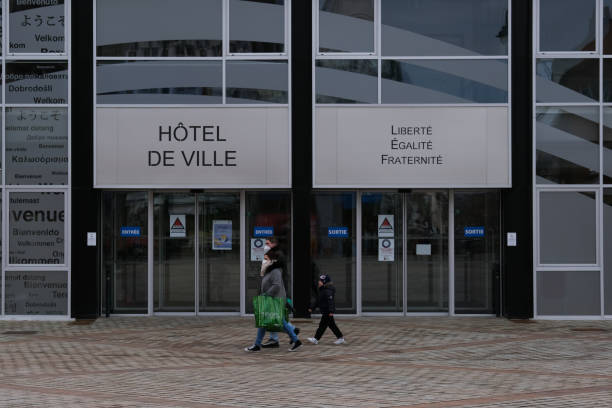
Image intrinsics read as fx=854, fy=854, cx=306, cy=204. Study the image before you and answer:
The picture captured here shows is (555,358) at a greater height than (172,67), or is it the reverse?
(172,67)

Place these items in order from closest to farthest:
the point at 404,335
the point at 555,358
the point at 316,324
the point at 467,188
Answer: the point at 555,358, the point at 404,335, the point at 316,324, the point at 467,188

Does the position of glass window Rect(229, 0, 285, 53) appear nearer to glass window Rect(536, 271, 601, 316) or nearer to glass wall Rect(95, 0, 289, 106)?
glass wall Rect(95, 0, 289, 106)

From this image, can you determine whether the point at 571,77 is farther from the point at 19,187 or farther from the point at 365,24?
the point at 19,187

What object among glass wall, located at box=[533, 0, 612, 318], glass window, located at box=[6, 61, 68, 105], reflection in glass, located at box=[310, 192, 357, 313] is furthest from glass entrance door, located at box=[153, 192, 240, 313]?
glass wall, located at box=[533, 0, 612, 318]

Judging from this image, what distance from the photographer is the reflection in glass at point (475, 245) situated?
65.6 feet

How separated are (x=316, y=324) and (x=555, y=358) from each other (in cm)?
604

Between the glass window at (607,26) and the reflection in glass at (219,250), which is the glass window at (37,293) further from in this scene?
the glass window at (607,26)

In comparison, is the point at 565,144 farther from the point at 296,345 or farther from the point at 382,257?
the point at 296,345

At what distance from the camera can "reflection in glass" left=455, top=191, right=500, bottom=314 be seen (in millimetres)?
20000

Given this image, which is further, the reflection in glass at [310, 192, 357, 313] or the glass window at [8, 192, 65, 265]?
the reflection in glass at [310, 192, 357, 313]

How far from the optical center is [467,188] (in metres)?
19.8

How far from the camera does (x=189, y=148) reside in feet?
63.3

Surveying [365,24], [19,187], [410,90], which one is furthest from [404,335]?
[19,187]

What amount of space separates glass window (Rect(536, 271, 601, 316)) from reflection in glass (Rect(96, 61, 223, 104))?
8.51 m
